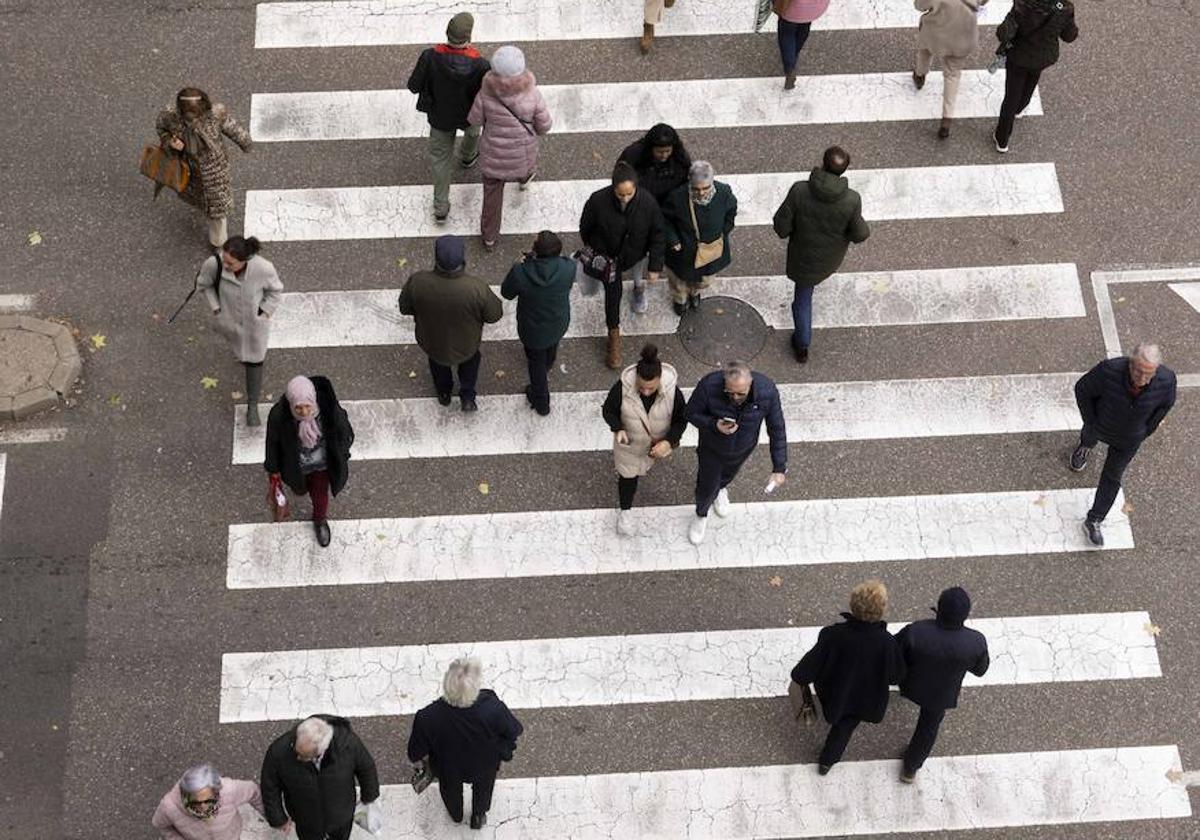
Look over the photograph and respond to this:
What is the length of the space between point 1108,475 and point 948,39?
392 centimetres

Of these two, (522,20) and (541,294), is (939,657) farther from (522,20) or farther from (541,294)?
(522,20)

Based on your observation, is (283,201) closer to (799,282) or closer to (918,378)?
(799,282)

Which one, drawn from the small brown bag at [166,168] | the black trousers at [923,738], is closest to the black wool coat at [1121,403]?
the black trousers at [923,738]

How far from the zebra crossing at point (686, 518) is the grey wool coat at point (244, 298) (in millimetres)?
879

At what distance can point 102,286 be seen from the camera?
41.5 feet

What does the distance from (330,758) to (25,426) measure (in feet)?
14.1

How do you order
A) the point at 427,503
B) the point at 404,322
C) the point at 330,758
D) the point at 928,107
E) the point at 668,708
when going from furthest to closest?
the point at 928,107 < the point at 404,322 < the point at 427,503 < the point at 668,708 < the point at 330,758

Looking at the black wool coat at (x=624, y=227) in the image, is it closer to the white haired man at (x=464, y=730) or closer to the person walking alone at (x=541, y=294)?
the person walking alone at (x=541, y=294)

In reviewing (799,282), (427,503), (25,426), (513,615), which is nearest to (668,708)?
(513,615)

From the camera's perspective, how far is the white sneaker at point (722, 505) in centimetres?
1158

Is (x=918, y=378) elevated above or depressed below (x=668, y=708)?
above

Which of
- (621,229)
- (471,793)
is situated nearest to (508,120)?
(621,229)

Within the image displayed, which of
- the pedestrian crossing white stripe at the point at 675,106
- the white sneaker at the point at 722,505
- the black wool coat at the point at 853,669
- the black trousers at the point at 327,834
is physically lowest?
the black trousers at the point at 327,834

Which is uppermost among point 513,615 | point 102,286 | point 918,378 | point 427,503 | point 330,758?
point 102,286
